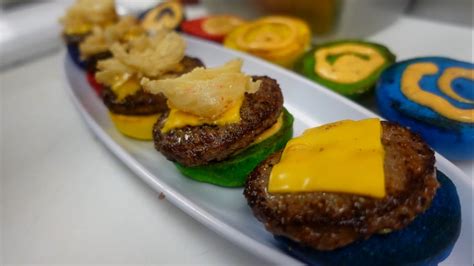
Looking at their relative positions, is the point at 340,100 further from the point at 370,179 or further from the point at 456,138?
the point at 370,179

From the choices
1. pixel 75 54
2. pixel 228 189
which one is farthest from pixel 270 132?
pixel 75 54

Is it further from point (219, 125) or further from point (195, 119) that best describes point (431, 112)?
point (195, 119)

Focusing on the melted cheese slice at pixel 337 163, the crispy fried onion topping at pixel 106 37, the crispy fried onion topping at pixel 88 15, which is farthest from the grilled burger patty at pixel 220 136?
the crispy fried onion topping at pixel 88 15

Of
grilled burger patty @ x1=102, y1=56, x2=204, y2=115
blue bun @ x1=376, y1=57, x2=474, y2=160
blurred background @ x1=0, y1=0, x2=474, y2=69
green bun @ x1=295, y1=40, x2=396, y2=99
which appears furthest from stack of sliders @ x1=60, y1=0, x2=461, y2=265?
blurred background @ x1=0, y1=0, x2=474, y2=69

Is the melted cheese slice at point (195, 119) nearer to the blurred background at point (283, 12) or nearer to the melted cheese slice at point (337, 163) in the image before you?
the melted cheese slice at point (337, 163)

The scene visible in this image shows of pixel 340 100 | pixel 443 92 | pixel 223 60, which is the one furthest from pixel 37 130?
pixel 443 92

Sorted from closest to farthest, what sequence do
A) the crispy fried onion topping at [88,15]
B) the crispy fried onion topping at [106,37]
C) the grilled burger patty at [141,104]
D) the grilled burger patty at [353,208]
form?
the grilled burger patty at [353,208] → the grilled burger patty at [141,104] → the crispy fried onion topping at [106,37] → the crispy fried onion topping at [88,15]

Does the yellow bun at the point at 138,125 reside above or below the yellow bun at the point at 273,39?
below

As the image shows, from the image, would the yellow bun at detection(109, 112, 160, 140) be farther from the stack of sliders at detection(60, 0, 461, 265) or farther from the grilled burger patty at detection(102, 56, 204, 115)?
the stack of sliders at detection(60, 0, 461, 265)
